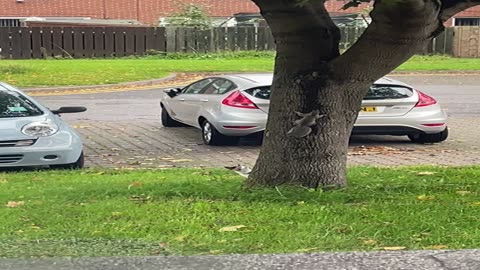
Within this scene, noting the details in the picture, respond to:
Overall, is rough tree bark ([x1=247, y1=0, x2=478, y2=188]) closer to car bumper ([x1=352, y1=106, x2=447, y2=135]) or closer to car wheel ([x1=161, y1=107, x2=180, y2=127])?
car bumper ([x1=352, y1=106, x2=447, y2=135])

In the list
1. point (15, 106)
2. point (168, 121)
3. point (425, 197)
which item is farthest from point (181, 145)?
point (425, 197)

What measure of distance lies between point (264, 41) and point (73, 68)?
1330 cm

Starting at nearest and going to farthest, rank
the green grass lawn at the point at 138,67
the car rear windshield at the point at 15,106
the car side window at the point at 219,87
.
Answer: the car rear windshield at the point at 15,106
the car side window at the point at 219,87
the green grass lawn at the point at 138,67

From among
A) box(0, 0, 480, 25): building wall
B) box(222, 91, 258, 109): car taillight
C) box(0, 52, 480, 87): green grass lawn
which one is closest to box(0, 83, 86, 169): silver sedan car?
box(222, 91, 258, 109): car taillight

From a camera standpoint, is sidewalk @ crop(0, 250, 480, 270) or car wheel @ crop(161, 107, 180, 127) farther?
car wheel @ crop(161, 107, 180, 127)

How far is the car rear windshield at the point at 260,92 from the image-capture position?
12945 millimetres

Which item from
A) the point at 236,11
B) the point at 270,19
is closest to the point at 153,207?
the point at 270,19

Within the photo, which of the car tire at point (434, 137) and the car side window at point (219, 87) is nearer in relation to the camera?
the car tire at point (434, 137)

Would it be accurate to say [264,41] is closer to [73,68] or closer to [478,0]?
[73,68]

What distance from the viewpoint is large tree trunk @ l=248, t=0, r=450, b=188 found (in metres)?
6.77

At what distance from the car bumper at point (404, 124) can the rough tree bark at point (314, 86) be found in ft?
19.5

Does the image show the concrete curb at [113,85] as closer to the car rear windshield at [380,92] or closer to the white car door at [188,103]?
the white car door at [188,103]

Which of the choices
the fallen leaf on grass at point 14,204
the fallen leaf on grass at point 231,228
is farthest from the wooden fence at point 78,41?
the fallen leaf on grass at point 231,228

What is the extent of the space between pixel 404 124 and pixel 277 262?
884cm
